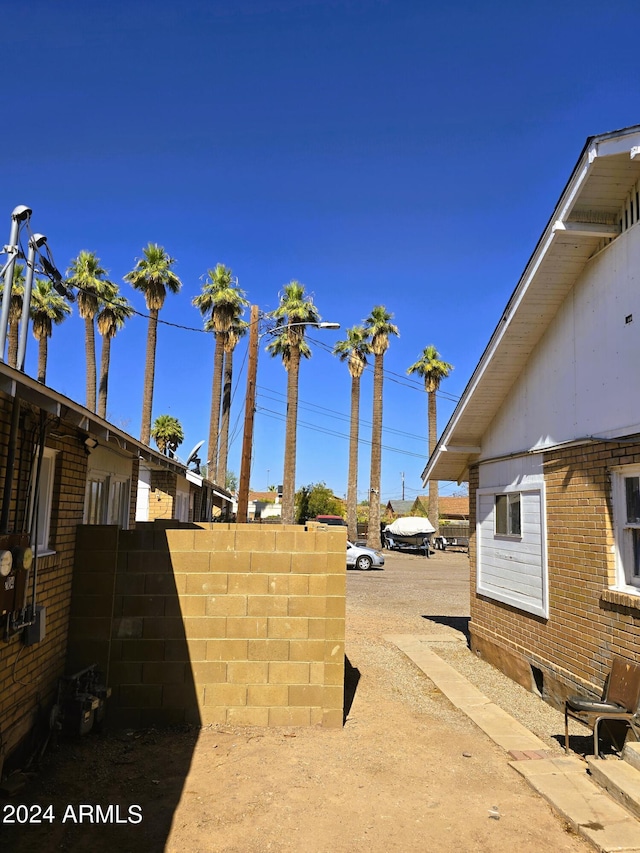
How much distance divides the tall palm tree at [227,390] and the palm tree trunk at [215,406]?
464mm

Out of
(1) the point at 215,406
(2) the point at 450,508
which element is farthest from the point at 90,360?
(2) the point at 450,508

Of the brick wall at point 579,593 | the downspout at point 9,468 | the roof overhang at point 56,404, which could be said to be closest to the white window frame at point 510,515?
the brick wall at point 579,593

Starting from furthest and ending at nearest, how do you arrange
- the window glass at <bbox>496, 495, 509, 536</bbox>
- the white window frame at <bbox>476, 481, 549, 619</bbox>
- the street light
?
1. the street light
2. the window glass at <bbox>496, 495, 509, 536</bbox>
3. the white window frame at <bbox>476, 481, 549, 619</bbox>

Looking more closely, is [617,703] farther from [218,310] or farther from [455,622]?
[218,310]

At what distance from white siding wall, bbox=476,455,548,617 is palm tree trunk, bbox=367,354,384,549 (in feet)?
80.1

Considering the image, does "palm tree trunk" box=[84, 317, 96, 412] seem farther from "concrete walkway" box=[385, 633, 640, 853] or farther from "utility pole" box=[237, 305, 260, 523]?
"concrete walkway" box=[385, 633, 640, 853]

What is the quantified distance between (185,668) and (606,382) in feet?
18.4

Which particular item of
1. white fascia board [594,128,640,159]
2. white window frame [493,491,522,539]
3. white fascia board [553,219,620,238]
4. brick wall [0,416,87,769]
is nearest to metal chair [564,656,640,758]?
white window frame [493,491,522,539]

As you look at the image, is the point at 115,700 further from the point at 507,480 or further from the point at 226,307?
the point at 226,307

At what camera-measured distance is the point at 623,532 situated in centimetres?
656

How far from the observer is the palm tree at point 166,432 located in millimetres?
38844

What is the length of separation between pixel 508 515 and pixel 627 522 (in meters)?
2.90

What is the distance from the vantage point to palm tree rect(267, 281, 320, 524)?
3106cm

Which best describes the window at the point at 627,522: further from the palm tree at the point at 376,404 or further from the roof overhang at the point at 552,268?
the palm tree at the point at 376,404
